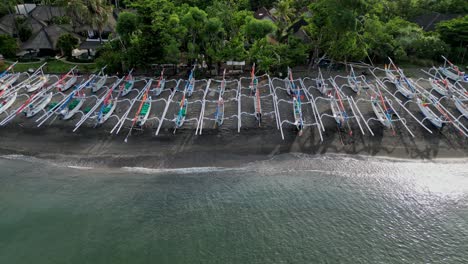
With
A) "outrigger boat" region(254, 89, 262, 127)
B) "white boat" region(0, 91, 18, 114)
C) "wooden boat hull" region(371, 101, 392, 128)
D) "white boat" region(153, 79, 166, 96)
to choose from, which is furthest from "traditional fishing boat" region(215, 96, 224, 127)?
"white boat" region(0, 91, 18, 114)

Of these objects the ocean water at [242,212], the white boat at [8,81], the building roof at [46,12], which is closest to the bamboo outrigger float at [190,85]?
the ocean water at [242,212]

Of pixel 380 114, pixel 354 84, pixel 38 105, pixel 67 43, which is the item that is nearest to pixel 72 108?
pixel 38 105

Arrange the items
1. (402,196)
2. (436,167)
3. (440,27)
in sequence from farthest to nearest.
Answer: (440,27) → (436,167) → (402,196)

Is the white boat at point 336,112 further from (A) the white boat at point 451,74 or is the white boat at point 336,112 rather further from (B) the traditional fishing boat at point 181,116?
(A) the white boat at point 451,74

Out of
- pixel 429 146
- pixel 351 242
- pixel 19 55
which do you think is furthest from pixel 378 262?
pixel 19 55

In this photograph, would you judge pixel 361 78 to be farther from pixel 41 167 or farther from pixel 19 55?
pixel 19 55

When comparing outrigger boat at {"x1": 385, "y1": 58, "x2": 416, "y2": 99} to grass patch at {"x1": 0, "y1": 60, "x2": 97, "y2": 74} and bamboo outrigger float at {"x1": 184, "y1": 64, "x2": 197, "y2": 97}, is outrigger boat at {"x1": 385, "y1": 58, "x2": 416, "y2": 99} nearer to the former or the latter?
bamboo outrigger float at {"x1": 184, "y1": 64, "x2": 197, "y2": 97}
